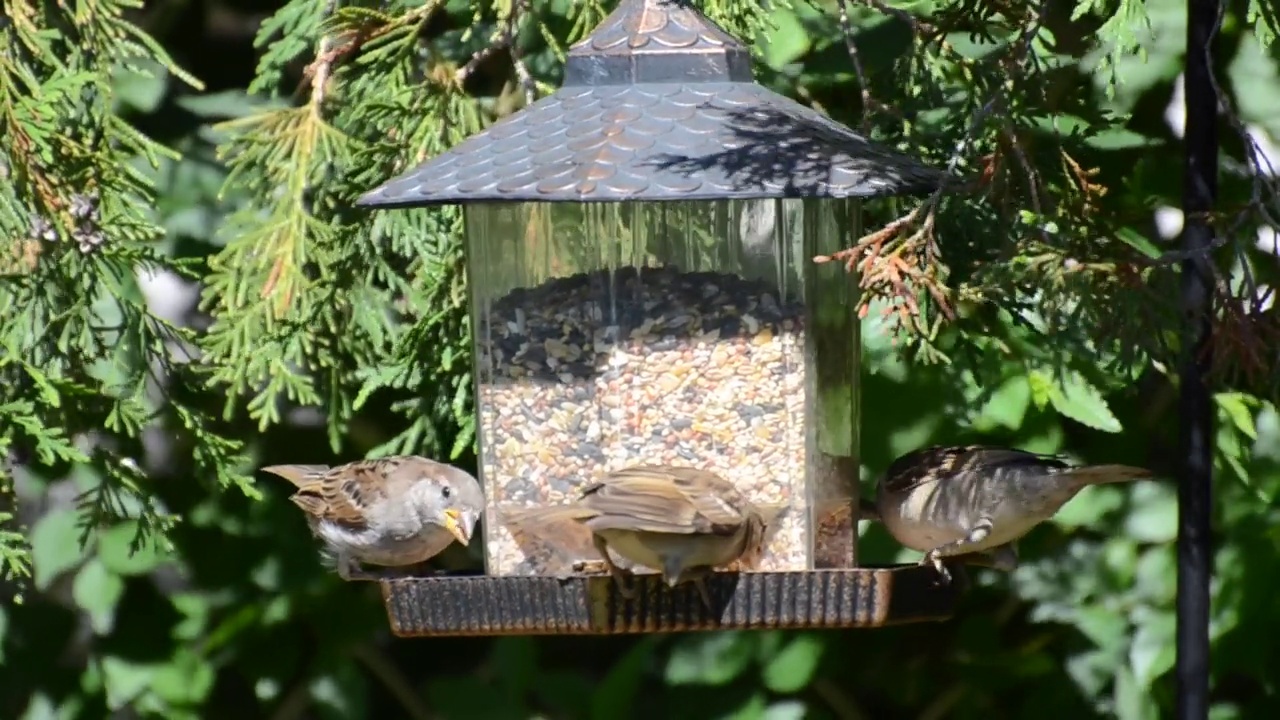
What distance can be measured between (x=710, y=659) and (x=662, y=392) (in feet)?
4.64

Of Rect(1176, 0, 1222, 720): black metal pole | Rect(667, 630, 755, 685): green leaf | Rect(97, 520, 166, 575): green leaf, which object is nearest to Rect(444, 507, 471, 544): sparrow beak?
Rect(1176, 0, 1222, 720): black metal pole

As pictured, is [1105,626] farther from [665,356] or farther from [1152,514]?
[665,356]

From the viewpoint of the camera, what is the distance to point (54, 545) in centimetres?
374

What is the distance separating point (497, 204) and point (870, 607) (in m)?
0.74

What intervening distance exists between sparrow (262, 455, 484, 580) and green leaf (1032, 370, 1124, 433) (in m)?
1.18

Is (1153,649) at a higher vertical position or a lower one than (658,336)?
lower

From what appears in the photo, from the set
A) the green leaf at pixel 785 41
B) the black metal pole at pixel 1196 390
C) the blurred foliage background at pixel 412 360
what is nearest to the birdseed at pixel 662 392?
the blurred foliage background at pixel 412 360

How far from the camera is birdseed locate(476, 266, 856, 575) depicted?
2484mm

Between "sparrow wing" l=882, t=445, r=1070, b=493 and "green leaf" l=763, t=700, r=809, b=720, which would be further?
"green leaf" l=763, t=700, r=809, b=720

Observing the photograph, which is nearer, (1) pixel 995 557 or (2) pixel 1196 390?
(2) pixel 1196 390

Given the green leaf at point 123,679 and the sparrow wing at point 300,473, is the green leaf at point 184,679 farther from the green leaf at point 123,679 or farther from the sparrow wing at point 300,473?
the sparrow wing at point 300,473

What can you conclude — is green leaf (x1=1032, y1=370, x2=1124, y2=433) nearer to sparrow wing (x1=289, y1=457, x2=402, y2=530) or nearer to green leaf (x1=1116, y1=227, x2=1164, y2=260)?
green leaf (x1=1116, y1=227, x2=1164, y2=260)

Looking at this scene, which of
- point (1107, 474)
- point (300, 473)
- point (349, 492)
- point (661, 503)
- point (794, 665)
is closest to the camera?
point (661, 503)

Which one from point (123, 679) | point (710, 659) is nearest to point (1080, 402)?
point (710, 659)
